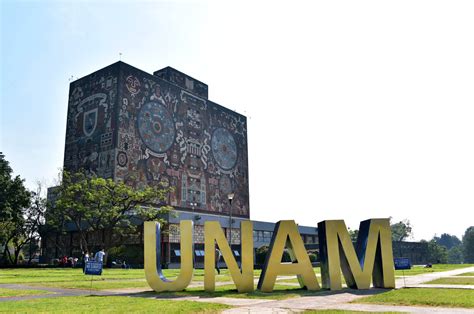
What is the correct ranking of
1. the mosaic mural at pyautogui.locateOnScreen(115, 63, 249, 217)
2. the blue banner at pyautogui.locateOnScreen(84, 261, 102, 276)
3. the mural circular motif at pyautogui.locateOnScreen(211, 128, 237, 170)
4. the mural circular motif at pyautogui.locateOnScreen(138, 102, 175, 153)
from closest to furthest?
the blue banner at pyautogui.locateOnScreen(84, 261, 102, 276)
the mosaic mural at pyautogui.locateOnScreen(115, 63, 249, 217)
the mural circular motif at pyautogui.locateOnScreen(138, 102, 175, 153)
the mural circular motif at pyautogui.locateOnScreen(211, 128, 237, 170)

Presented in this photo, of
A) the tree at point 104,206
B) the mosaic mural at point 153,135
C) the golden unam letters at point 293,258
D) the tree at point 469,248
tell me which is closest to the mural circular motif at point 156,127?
the mosaic mural at point 153,135

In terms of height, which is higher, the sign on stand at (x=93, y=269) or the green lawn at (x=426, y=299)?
the sign on stand at (x=93, y=269)

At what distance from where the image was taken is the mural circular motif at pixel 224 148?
80.3 metres

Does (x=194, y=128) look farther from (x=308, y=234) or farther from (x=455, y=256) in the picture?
(x=455, y=256)

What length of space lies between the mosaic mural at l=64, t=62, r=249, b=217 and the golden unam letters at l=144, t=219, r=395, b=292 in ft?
149

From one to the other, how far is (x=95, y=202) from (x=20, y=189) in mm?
12828

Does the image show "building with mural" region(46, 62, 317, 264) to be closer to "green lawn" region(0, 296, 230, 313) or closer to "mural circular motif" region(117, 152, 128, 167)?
"mural circular motif" region(117, 152, 128, 167)

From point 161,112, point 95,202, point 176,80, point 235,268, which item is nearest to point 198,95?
point 176,80

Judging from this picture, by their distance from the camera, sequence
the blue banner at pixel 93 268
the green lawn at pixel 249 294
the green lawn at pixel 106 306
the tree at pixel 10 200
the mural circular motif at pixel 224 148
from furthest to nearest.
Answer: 1. the mural circular motif at pixel 224 148
2. the tree at pixel 10 200
3. the blue banner at pixel 93 268
4. the green lawn at pixel 249 294
5. the green lawn at pixel 106 306

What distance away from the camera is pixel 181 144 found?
234ft

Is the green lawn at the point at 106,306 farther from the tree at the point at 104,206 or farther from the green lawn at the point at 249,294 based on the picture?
the tree at the point at 104,206

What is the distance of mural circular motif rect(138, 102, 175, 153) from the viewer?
64875 mm

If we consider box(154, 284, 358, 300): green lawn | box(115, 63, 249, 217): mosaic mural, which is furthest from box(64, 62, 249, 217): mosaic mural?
box(154, 284, 358, 300): green lawn

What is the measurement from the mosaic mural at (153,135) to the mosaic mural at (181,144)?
0.47 feet
